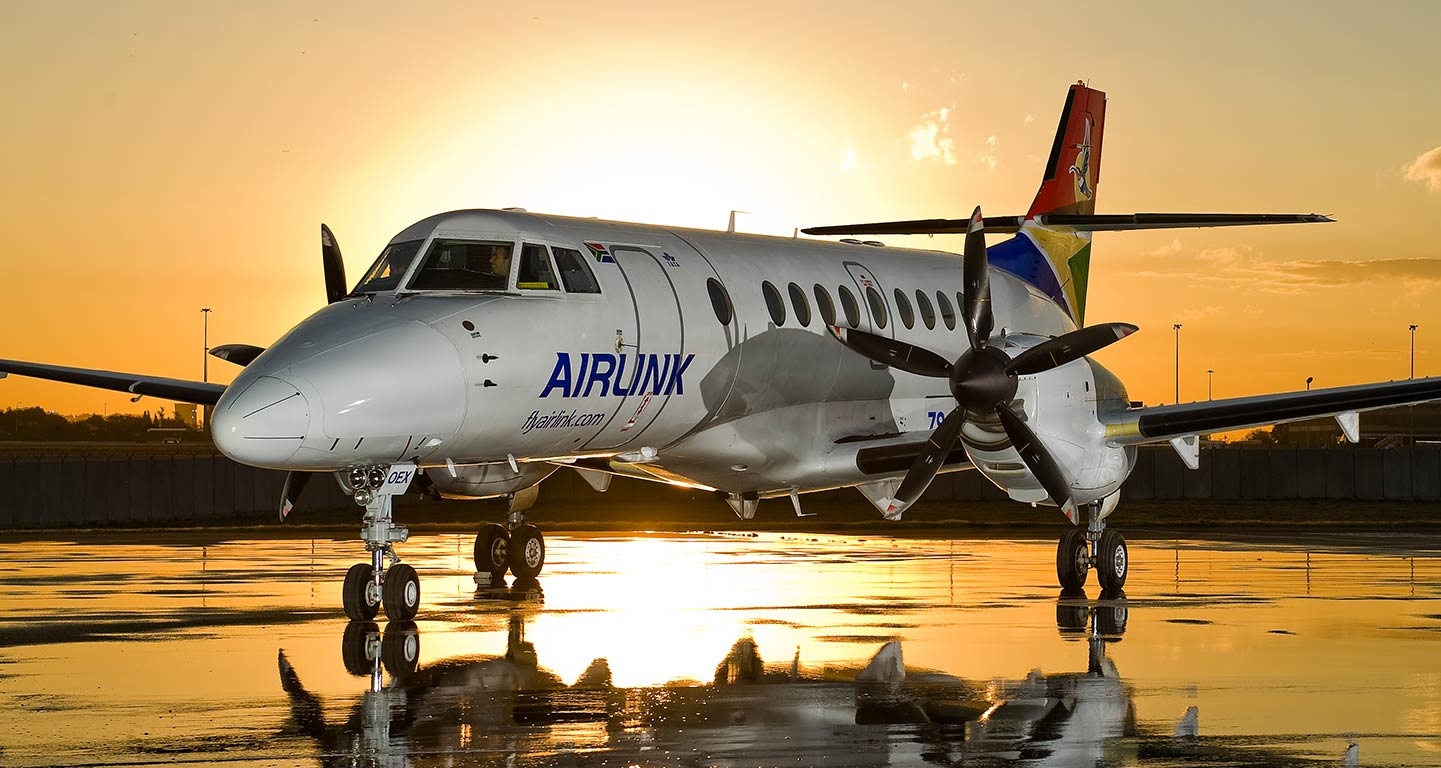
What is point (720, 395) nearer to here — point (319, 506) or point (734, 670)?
point (734, 670)

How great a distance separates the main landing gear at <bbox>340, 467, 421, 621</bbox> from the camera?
14633 millimetres

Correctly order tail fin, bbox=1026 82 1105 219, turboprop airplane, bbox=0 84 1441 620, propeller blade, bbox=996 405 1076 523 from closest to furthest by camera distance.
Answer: turboprop airplane, bbox=0 84 1441 620
propeller blade, bbox=996 405 1076 523
tail fin, bbox=1026 82 1105 219

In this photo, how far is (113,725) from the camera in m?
9.54

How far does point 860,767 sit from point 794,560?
15130 millimetres

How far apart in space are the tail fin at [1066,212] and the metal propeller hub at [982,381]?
6.85 metres

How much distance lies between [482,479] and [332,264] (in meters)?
2.88

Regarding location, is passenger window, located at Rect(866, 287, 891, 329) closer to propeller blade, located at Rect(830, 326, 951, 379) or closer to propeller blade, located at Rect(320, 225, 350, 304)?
Result: propeller blade, located at Rect(830, 326, 951, 379)

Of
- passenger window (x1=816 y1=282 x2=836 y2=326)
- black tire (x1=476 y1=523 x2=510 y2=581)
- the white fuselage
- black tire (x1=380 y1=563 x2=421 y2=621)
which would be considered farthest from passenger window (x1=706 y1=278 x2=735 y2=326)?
black tire (x1=380 y1=563 x2=421 y2=621)

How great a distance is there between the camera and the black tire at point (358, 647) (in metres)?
12.2

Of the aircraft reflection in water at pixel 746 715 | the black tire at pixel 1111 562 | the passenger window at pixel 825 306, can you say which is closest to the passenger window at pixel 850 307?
the passenger window at pixel 825 306

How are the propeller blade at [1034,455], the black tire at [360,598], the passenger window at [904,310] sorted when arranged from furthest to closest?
the passenger window at [904,310]
the propeller blade at [1034,455]
the black tire at [360,598]

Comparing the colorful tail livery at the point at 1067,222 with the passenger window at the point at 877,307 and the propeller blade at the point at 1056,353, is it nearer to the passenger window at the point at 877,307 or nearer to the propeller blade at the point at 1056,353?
the passenger window at the point at 877,307

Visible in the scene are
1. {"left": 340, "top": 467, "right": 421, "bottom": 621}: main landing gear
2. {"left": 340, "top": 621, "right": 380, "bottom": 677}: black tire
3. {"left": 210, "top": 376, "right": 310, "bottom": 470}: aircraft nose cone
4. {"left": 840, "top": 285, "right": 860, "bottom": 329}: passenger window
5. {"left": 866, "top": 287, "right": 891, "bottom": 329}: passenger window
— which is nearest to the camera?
{"left": 340, "top": 621, "right": 380, "bottom": 677}: black tire

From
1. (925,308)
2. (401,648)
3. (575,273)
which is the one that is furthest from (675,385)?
(925,308)
